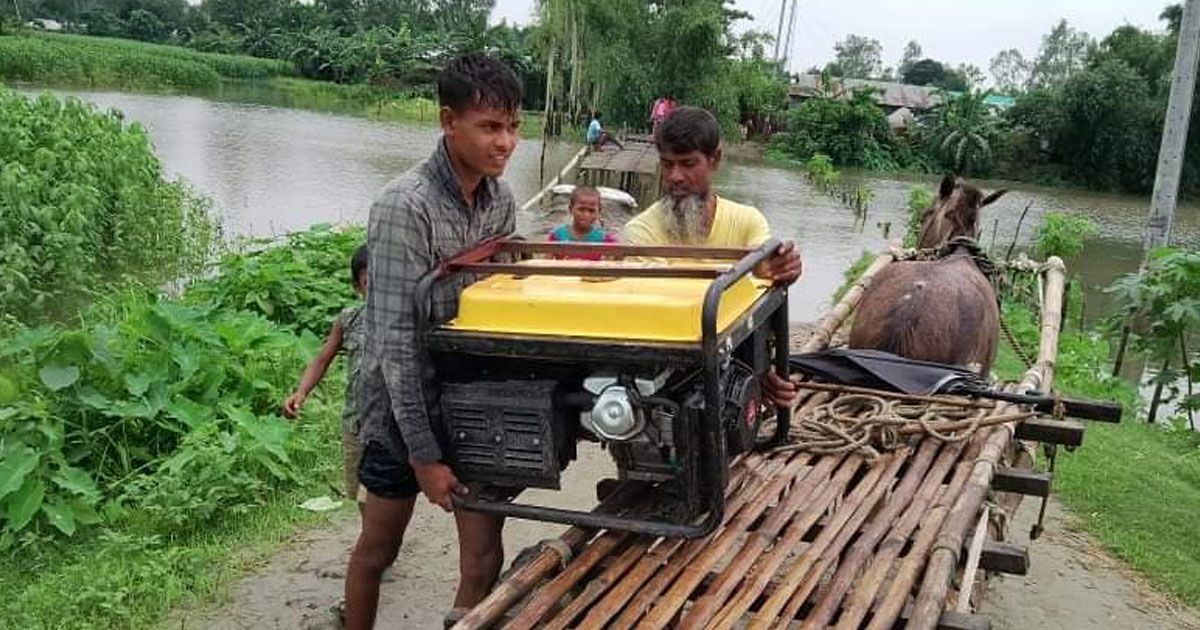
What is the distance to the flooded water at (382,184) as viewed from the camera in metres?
14.5

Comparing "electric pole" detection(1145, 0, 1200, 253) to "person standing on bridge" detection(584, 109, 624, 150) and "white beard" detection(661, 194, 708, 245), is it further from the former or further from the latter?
"person standing on bridge" detection(584, 109, 624, 150)

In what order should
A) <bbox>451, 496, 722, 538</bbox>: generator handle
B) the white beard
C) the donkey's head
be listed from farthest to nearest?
the donkey's head
the white beard
<bbox>451, 496, 722, 538</bbox>: generator handle

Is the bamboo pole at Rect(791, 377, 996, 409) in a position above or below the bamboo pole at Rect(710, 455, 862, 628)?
above

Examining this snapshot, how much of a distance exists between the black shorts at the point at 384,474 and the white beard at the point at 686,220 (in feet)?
3.93

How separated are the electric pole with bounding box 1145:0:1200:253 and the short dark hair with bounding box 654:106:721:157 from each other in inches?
213

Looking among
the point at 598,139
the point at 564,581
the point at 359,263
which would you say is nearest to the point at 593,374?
the point at 564,581

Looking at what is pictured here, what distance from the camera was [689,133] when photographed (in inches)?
117

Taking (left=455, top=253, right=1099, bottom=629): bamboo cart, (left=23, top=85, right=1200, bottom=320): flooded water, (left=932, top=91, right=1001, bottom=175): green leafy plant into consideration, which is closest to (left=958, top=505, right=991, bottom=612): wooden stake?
(left=455, top=253, right=1099, bottom=629): bamboo cart

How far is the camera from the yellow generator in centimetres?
195

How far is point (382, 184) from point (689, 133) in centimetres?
1702

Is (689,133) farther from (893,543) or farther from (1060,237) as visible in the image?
(1060,237)

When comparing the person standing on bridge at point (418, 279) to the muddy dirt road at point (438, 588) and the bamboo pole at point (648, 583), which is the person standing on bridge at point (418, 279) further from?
the muddy dirt road at point (438, 588)

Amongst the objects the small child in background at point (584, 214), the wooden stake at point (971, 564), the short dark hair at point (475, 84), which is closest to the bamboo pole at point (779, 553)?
the wooden stake at point (971, 564)

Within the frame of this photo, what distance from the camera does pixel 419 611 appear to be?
364cm
